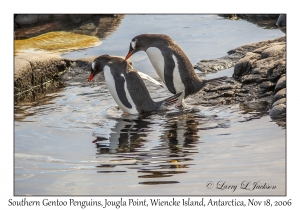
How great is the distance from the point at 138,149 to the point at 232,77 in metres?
3.66

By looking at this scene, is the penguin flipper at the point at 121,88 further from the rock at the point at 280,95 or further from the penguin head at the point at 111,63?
the rock at the point at 280,95

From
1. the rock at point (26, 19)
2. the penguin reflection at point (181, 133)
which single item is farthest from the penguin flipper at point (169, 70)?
the rock at point (26, 19)

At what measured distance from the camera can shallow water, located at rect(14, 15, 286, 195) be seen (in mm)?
6043

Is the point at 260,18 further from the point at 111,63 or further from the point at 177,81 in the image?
the point at 111,63

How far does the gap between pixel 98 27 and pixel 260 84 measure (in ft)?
19.5

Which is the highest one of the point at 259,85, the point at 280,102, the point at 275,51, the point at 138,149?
the point at 275,51

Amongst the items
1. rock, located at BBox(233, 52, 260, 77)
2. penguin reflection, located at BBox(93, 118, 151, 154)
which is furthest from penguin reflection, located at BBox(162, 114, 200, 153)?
rock, located at BBox(233, 52, 260, 77)

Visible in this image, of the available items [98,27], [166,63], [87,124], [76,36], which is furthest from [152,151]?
[98,27]

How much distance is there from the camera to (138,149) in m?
7.14

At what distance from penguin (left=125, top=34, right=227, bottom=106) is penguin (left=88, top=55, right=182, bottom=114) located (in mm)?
409

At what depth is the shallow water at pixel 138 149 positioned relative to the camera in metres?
6.04

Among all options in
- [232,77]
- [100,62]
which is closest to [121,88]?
[100,62]

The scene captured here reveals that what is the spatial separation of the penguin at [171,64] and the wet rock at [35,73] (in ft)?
6.76

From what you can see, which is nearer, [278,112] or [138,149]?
[138,149]
